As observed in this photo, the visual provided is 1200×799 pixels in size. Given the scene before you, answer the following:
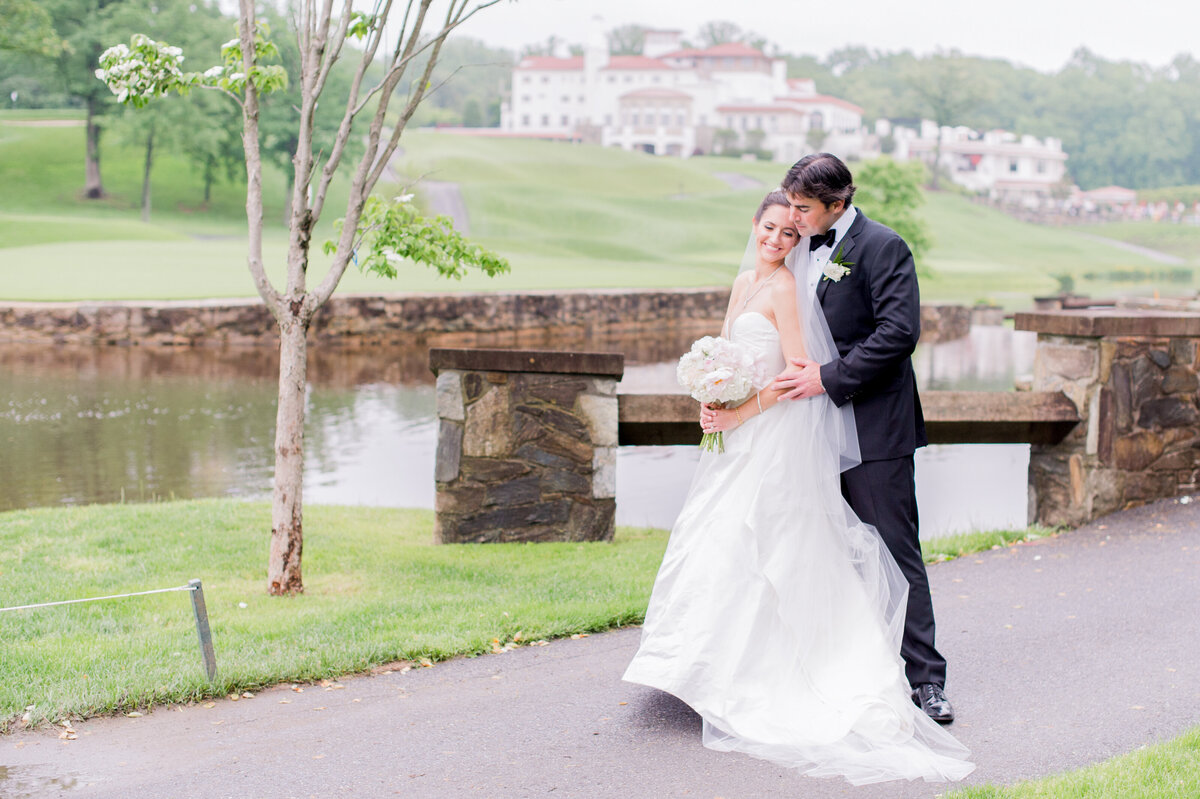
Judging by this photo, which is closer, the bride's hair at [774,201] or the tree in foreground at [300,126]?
the bride's hair at [774,201]

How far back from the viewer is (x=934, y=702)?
13.3 ft

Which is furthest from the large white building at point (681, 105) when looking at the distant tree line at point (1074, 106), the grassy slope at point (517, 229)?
the grassy slope at point (517, 229)

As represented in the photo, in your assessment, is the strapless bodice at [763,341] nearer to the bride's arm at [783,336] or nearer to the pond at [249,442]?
the bride's arm at [783,336]

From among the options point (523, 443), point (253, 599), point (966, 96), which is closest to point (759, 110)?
point (966, 96)

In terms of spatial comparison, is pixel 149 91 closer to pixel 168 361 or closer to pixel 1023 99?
pixel 168 361

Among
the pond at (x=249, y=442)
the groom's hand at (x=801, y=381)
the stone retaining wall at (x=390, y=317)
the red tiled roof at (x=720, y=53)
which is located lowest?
the pond at (x=249, y=442)

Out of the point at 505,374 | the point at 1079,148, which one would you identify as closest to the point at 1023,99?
the point at 1079,148

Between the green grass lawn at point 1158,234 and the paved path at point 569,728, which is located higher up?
the green grass lawn at point 1158,234

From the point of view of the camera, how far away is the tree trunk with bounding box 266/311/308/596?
608 centimetres

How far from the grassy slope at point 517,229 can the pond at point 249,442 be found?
4.05 metres

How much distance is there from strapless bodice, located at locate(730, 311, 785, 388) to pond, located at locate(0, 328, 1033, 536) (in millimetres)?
5148

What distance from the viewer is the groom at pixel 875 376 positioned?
403 centimetres

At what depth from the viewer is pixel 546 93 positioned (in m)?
129

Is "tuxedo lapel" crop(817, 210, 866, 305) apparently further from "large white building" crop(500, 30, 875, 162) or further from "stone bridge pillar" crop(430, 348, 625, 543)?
"large white building" crop(500, 30, 875, 162)
